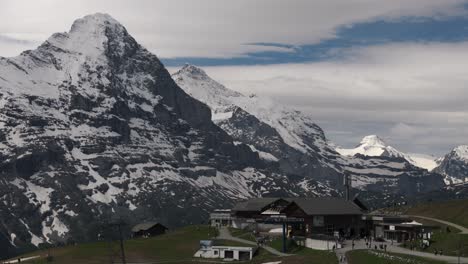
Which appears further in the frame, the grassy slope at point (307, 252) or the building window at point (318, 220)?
the building window at point (318, 220)

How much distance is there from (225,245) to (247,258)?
48.2 feet

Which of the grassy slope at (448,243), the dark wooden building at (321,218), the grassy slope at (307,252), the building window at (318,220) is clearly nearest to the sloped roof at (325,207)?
the dark wooden building at (321,218)

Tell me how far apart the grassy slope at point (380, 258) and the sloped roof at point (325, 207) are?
4058 cm

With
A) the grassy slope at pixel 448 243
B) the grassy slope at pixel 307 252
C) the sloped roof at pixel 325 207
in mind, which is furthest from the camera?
the sloped roof at pixel 325 207

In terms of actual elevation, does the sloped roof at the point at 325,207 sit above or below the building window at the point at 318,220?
above

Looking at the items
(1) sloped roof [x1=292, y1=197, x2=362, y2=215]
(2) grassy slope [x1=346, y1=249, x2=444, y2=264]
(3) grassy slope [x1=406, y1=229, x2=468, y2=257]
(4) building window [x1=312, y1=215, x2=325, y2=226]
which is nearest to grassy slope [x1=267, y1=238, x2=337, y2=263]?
(2) grassy slope [x1=346, y1=249, x2=444, y2=264]

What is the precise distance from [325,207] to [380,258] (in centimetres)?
5889

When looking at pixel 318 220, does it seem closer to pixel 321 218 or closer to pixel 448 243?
pixel 321 218

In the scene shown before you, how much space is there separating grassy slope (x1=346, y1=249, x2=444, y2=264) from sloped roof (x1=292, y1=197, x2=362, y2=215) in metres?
40.6

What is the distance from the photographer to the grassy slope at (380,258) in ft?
416

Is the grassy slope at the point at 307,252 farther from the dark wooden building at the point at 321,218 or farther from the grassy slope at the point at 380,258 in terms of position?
the dark wooden building at the point at 321,218

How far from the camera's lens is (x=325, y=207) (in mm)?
193625

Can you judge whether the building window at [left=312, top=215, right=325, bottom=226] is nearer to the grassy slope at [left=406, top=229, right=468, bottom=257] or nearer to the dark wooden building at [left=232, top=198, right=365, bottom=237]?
the dark wooden building at [left=232, top=198, right=365, bottom=237]

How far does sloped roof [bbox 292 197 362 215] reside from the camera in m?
190
